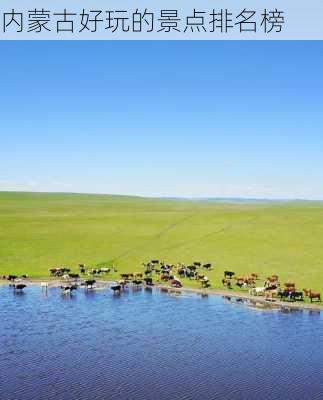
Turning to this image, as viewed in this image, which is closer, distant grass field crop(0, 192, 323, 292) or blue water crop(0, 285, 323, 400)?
blue water crop(0, 285, 323, 400)

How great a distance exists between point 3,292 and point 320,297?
1211 inches

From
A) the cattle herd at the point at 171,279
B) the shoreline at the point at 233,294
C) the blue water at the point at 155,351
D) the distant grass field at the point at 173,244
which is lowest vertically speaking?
the blue water at the point at 155,351

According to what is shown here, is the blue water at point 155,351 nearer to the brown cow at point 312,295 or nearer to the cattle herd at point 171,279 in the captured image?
the brown cow at point 312,295

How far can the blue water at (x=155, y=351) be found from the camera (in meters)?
28.4

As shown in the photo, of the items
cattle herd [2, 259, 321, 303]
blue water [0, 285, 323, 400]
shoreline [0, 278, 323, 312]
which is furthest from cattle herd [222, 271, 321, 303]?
blue water [0, 285, 323, 400]

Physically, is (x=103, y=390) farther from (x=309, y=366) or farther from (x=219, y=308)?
(x=219, y=308)

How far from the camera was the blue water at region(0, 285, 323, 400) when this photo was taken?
28.4 m

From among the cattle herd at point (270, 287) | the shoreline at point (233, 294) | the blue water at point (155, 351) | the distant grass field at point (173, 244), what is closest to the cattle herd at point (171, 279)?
the cattle herd at point (270, 287)

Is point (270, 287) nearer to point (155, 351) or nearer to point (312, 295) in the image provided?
point (312, 295)

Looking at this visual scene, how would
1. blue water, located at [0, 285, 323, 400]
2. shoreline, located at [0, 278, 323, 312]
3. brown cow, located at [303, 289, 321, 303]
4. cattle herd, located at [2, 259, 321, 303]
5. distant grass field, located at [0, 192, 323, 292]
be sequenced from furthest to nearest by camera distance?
1. distant grass field, located at [0, 192, 323, 292]
2. cattle herd, located at [2, 259, 321, 303]
3. brown cow, located at [303, 289, 321, 303]
4. shoreline, located at [0, 278, 323, 312]
5. blue water, located at [0, 285, 323, 400]

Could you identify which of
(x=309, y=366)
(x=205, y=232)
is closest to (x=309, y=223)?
(x=205, y=232)

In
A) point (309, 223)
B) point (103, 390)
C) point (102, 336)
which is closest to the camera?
point (103, 390)

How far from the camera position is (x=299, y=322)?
41.6 meters

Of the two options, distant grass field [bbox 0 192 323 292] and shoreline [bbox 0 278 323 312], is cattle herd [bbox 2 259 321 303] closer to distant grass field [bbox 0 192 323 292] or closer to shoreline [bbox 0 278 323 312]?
shoreline [bbox 0 278 323 312]
